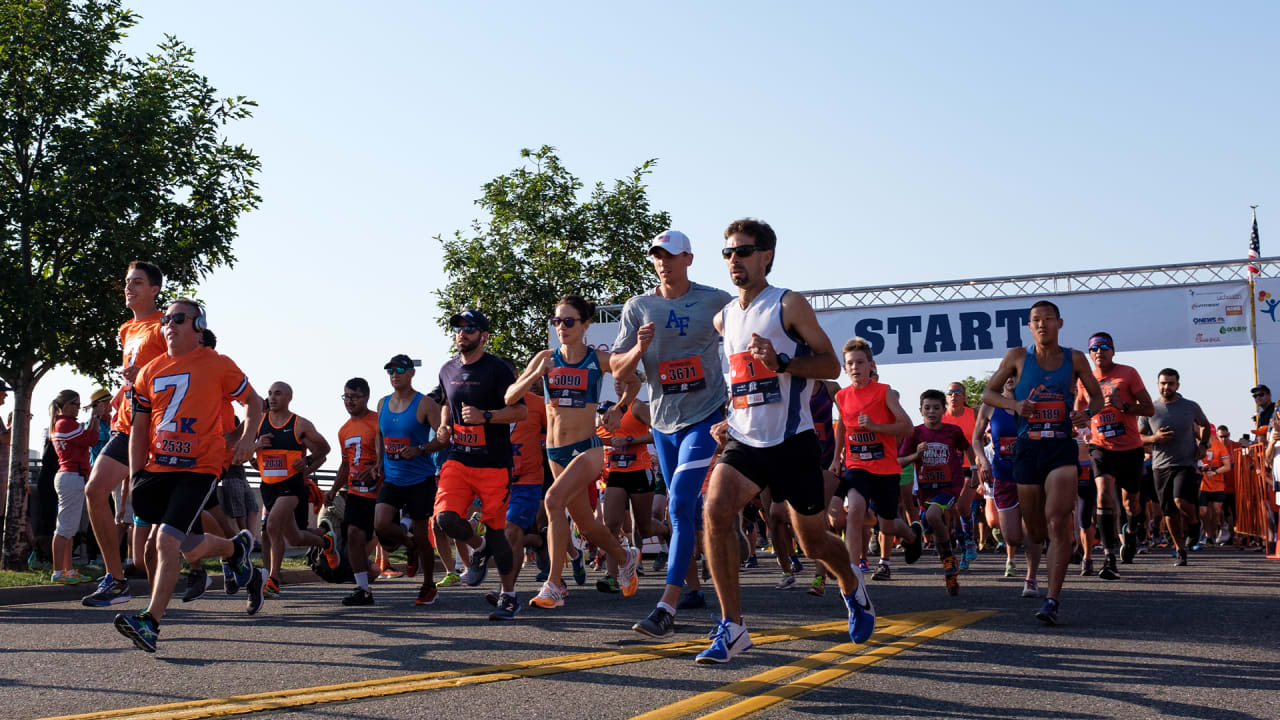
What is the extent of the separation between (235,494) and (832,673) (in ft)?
28.3

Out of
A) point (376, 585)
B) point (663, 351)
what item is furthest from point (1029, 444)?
point (376, 585)

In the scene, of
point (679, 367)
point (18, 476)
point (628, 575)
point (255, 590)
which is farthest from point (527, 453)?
point (18, 476)

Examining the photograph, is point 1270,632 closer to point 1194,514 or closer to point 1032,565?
point 1032,565

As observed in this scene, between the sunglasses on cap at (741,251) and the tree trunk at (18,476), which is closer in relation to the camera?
the sunglasses on cap at (741,251)

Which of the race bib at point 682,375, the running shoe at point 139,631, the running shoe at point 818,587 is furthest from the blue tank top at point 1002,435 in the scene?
the running shoe at point 139,631

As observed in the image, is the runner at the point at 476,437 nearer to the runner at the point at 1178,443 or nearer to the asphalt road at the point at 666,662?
the asphalt road at the point at 666,662

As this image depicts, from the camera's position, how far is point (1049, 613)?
765cm

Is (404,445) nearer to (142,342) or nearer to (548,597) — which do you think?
(548,597)

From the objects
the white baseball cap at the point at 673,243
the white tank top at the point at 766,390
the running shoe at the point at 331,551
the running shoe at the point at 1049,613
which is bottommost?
the running shoe at the point at 1049,613

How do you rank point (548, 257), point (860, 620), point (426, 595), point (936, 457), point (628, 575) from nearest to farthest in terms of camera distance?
point (860, 620), point (628, 575), point (426, 595), point (936, 457), point (548, 257)

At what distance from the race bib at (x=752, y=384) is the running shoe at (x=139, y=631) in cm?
310

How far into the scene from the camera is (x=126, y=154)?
16.2 metres

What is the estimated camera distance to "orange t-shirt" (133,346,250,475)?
7.40 metres

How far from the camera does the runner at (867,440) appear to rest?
1082 centimetres
